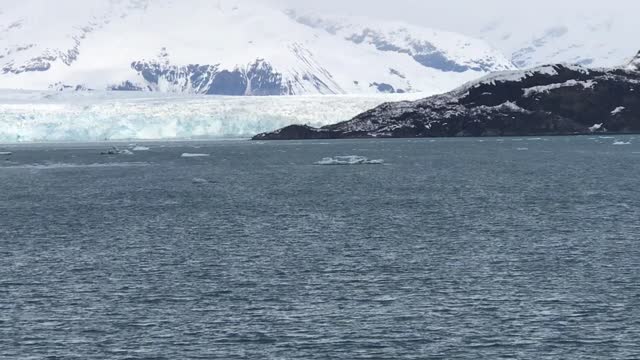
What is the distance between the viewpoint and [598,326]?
41188 millimetres

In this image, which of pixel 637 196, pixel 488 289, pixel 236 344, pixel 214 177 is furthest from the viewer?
pixel 214 177

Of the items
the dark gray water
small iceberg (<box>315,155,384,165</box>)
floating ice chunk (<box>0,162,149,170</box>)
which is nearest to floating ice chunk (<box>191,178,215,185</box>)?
the dark gray water

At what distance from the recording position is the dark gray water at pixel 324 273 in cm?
3966

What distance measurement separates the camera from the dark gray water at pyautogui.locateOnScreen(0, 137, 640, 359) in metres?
39.7

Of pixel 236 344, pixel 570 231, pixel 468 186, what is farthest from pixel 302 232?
pixel 468 186

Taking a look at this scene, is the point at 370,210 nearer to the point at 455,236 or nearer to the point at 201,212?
the point at 201,212

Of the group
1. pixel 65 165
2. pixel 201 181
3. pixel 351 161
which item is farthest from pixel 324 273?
pixel 65 165

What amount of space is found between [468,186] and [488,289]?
62.1 m

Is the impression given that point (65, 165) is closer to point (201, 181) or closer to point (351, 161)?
point (351, 161)

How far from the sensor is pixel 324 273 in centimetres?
5316

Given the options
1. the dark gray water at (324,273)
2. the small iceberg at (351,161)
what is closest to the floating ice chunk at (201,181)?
the dark gray water at (324,273)

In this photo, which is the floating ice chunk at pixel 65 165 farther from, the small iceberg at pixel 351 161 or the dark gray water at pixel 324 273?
the dark gray water at pixel 324 273

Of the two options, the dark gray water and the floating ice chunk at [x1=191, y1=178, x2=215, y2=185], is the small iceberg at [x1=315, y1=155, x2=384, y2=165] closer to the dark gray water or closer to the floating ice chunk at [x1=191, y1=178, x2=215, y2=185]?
the floating ice chunk at [x1=191, y1=178, x2=215, y2=185]

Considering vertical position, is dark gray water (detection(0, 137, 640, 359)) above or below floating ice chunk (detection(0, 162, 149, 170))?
below
